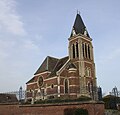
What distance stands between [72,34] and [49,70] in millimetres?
10181

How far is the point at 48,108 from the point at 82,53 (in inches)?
864

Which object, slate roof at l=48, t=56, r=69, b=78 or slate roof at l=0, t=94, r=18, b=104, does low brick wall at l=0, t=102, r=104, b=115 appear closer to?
slate roof at l=0, t=94, r=18, b=104

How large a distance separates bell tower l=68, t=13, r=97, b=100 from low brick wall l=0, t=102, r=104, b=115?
16.7 metres

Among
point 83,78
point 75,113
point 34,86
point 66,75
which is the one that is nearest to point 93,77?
point 83,78

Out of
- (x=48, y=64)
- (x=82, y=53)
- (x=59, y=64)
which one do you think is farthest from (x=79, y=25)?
(x=48, y=64)

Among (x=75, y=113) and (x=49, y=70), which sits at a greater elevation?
(x=49, y=70)

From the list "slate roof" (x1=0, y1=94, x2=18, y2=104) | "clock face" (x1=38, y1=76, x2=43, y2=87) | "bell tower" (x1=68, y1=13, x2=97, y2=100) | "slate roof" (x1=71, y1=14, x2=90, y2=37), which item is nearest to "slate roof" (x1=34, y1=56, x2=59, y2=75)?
"clock face" (x1=38, y1=76, x2=43, y2=87)

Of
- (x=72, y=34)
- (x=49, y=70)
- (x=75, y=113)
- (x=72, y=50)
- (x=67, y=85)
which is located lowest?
(x=75, y=113)

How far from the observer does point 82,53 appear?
4278cm

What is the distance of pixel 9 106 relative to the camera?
90.8 feet

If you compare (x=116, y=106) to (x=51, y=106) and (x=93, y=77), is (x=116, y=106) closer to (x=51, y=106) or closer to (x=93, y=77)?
(x=51, y=106)

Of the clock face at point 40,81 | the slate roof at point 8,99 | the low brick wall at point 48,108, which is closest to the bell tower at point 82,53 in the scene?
the clock face at point 40,81

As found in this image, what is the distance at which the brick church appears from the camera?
39562mm

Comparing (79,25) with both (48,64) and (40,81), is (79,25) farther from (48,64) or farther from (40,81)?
(40,81)
